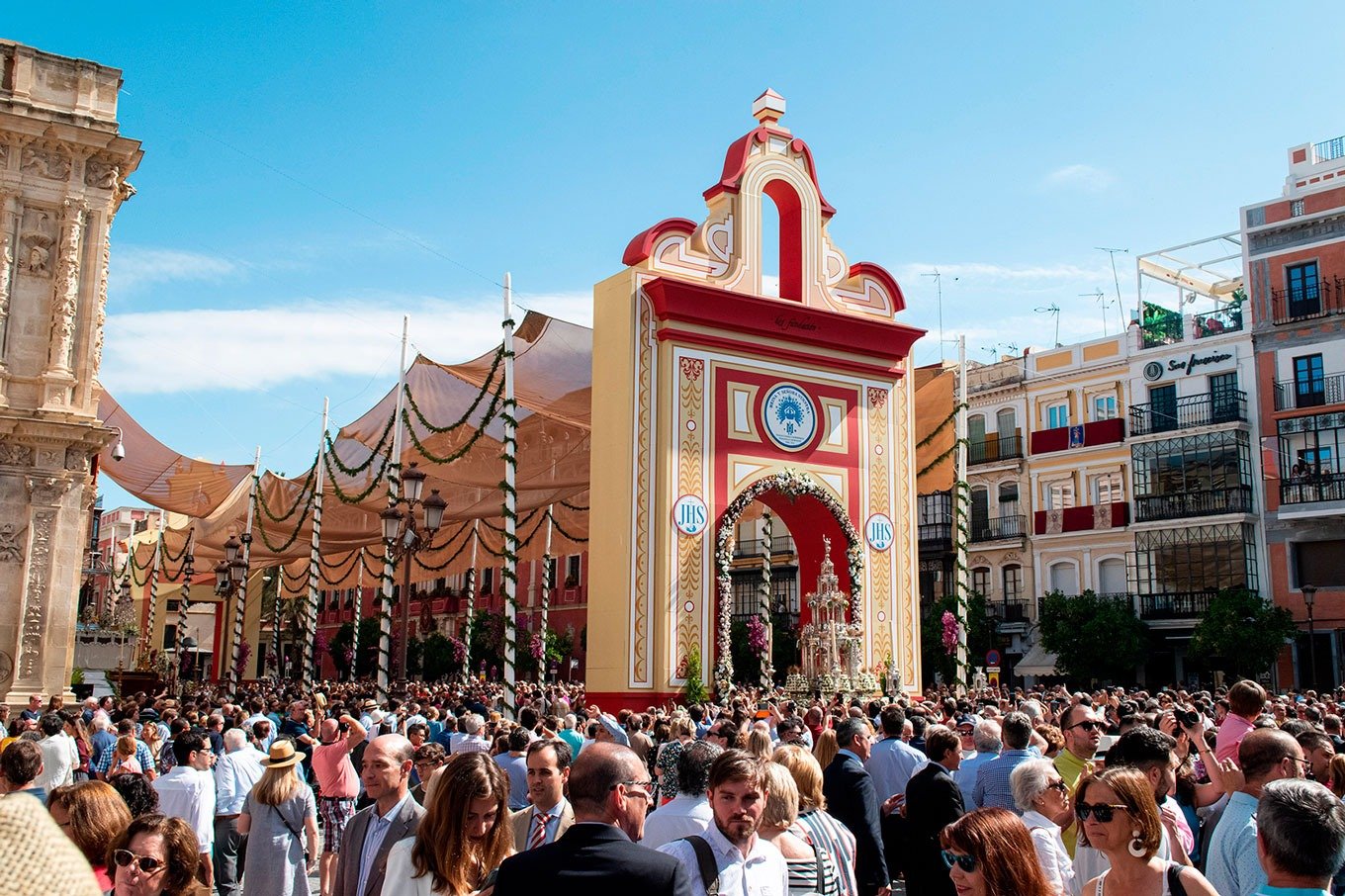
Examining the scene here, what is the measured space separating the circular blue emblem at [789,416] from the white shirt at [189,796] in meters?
17.4

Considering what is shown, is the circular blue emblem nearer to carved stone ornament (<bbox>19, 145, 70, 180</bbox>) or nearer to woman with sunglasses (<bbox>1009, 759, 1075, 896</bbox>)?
carved stone ornament (<bbox>19, 145, 70, 180</bbox>)

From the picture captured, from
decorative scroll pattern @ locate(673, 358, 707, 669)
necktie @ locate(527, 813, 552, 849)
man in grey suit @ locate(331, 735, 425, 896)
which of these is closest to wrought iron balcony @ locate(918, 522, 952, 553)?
decorative scroll pattern @ locate(673, 358, 707, 669)

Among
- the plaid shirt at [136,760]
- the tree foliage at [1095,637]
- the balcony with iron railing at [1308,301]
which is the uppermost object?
the balcony with iron railing at [1308,301]

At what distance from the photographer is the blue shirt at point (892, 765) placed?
363 inches

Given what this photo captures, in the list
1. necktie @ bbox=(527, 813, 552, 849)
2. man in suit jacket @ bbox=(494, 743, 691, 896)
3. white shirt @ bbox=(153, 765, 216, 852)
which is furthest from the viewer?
white shirt @ bbox=(153, 765, 216, 852)

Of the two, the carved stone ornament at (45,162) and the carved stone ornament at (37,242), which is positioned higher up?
the carved stone ornament at (45,162)

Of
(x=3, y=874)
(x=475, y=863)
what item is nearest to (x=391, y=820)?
(x=475, y=863)

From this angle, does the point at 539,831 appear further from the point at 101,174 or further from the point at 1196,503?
the point at 1196,503

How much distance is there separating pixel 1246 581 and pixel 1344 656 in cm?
300

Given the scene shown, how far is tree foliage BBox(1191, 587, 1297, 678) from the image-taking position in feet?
104

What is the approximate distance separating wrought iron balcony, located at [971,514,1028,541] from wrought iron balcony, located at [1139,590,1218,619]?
5312mm

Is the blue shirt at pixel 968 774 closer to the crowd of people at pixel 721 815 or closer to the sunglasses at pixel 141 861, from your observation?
the crowd of people at pixel 721 815

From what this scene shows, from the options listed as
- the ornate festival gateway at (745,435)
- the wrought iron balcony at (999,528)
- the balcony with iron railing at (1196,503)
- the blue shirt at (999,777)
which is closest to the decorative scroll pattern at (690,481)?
the ornate festival gateway at (745,435)

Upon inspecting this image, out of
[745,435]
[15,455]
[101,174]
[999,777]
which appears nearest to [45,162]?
[101,174]
